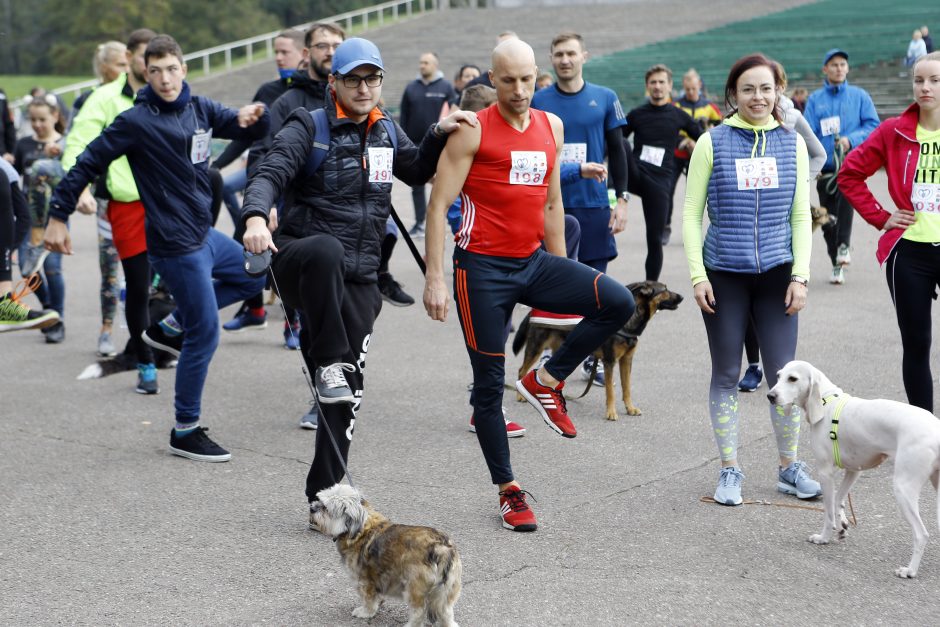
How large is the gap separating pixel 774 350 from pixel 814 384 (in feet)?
1.48

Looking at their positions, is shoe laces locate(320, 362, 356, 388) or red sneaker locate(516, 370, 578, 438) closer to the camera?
shoe laces locate(320, 362, 356, 388)

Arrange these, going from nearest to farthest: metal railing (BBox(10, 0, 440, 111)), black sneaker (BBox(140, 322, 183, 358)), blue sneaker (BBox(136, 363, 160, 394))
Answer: black sneaker (BBox(140, 322, 183, 358)), blue sneaker (BBox(136, 363, 160, 394)), metal railing (BBox(10, 0, 440, 111))

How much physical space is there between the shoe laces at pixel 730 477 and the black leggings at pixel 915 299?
116 centimetres

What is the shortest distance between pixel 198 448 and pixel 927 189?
4.14m

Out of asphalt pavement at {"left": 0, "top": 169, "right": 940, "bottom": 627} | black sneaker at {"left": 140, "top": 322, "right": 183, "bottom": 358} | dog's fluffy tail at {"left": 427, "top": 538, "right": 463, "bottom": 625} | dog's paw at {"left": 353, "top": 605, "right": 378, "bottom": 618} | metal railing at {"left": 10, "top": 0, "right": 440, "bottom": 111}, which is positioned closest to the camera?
dog's fluffy tail at {"left": 427, "top": 538, "right": 463, "bottom": 625}

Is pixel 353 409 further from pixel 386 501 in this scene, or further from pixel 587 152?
pixel 587 152

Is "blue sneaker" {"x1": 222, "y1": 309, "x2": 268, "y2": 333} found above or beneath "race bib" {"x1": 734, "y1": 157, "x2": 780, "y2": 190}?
beneath

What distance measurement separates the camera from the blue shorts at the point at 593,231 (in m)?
7.29

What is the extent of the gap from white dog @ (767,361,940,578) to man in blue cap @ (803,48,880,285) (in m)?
6.24

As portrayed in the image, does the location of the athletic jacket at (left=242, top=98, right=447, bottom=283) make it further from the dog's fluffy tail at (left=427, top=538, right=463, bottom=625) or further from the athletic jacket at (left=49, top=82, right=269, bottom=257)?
the dog's fluffy tail at (left=427, top=538, right=463, bottom=625)

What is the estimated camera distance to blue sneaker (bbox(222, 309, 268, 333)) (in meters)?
9.55

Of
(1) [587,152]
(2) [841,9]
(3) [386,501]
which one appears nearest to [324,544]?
(3) [386,501]

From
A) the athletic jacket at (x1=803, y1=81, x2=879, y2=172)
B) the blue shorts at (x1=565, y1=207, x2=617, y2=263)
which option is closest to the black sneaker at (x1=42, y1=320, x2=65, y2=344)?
the blue shorts at (x1=565, y1=207, x2=617, y2=263)

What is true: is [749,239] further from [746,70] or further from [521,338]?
[521,338]
